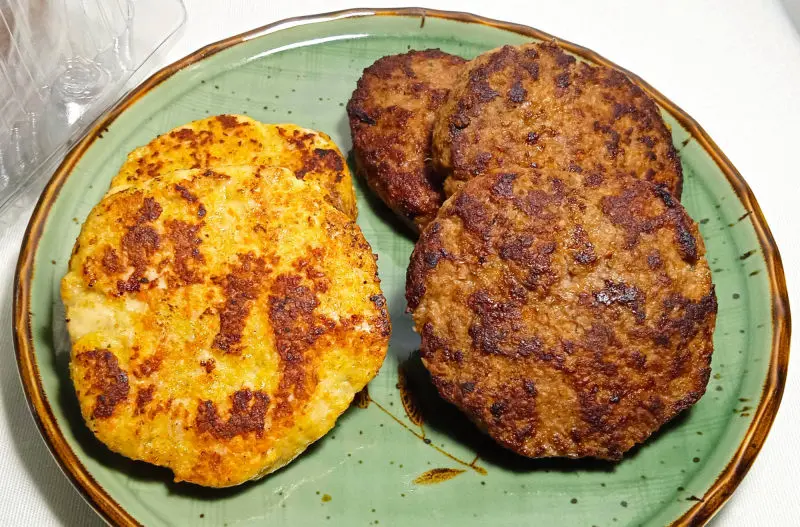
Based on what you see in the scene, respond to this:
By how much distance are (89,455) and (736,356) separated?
8.35 ft

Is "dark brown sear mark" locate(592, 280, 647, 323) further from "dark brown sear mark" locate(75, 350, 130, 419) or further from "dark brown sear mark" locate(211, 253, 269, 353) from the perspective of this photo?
"dark brown sear mark" locate(75, 350, 130, 419)

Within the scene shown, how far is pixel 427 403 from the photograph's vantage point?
9.46 feet

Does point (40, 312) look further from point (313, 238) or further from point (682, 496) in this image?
Answer: point (682, 496)

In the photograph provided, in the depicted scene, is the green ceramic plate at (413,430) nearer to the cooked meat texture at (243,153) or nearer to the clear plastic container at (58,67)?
the cooked meat texture at (243,153)

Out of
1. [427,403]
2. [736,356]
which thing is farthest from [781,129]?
[427,403]

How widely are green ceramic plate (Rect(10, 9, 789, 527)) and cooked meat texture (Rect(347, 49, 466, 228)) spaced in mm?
197

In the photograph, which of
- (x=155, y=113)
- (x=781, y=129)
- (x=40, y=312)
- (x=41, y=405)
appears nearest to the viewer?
(x=41, y=405)

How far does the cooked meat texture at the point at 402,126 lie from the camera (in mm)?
3115

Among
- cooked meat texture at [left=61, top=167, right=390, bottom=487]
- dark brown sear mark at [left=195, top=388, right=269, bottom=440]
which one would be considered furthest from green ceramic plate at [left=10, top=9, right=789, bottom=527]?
dark brown sear mark at [left=195, top=388, right=269, bottom=440]

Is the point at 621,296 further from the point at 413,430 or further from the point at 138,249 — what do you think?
the point at 138,249

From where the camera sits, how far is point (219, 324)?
2.60 meters

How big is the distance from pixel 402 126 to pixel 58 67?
2.10 m

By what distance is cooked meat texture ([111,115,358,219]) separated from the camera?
3062 millimetres

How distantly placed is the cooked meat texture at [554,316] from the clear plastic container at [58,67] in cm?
219
